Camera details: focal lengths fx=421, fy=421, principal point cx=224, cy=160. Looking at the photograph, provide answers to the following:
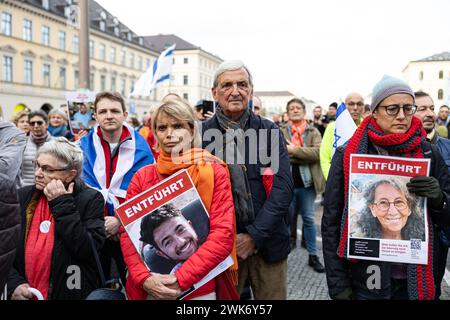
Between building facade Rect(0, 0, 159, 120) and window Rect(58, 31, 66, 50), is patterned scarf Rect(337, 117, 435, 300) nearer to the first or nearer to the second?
building facade Rect(0, 0, 159, 120)

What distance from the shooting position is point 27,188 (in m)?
2.50

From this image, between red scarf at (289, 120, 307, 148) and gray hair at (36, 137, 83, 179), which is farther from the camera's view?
red scarf at (289, 120, 307, 148)

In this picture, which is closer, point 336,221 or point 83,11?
point 336,221

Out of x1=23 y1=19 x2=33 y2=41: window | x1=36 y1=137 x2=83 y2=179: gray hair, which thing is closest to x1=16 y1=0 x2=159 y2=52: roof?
x1=23 y1=19 x2=33 y2=41: window

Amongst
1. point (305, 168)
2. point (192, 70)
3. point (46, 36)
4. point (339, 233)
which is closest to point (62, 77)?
point (46, 36)

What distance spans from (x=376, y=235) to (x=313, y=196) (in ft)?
10.1

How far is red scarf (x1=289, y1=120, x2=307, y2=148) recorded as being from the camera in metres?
5.28

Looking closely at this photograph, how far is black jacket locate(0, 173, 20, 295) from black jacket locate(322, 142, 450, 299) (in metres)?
1.49

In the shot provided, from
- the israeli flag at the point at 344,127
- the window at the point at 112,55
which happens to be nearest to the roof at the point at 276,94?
the window at the point at 112,55

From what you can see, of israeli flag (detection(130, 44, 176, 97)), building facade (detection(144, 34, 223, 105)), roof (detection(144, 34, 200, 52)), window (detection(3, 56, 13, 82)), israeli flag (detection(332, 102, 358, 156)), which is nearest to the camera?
israeli flag (detection(332, 102, 358, 156))

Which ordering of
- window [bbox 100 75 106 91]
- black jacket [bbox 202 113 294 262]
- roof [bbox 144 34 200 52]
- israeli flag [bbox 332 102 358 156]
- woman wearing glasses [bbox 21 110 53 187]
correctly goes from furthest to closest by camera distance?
1. roof [bbox 144 34 200 52]
2. window [bbox 100 75 106 91]
3. woman wearing glasses [bbox 21 110 53 187]
4. israeli flag [bbox 332 102 358 156]
5. black jacket [bbox 202 113 294 262]
